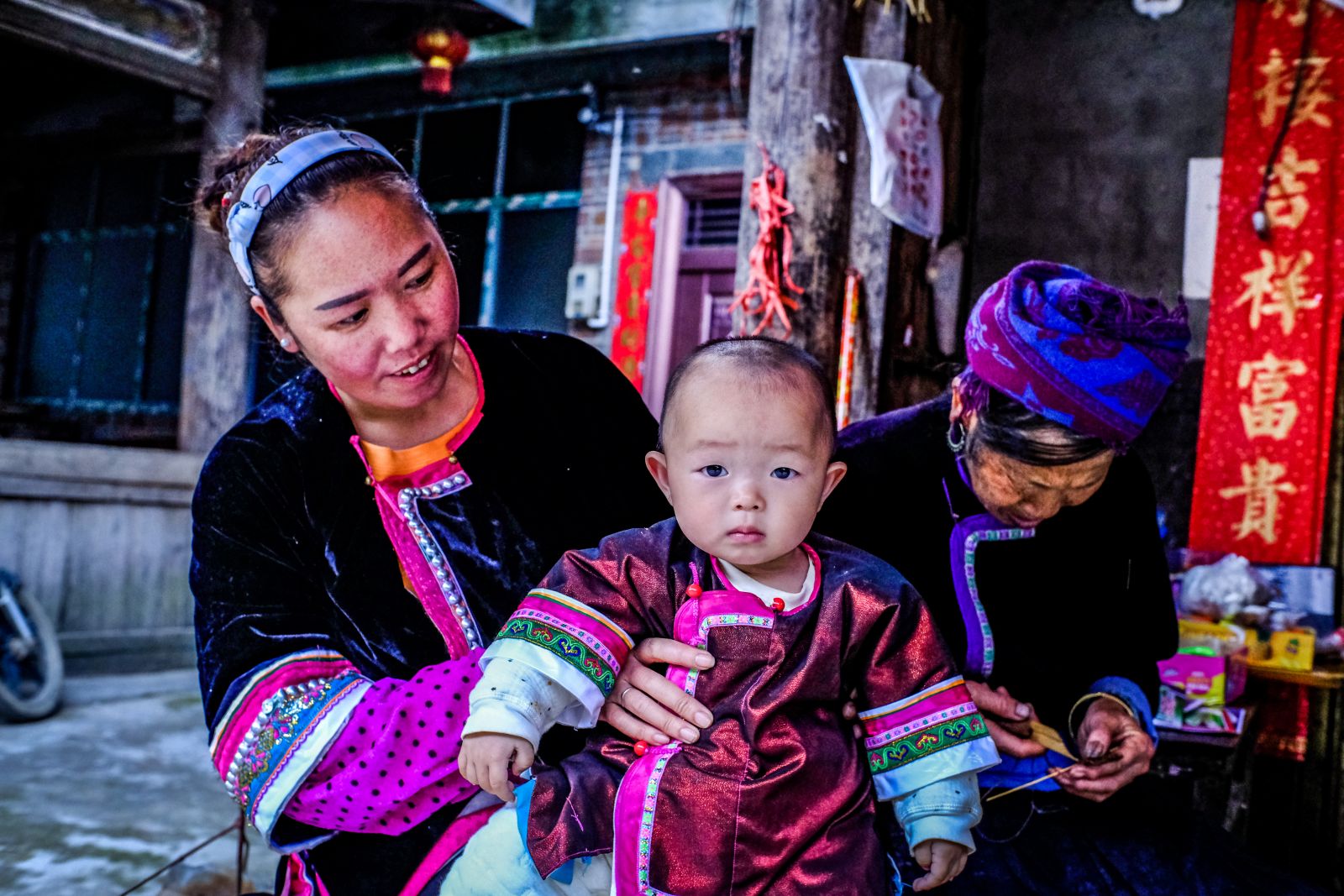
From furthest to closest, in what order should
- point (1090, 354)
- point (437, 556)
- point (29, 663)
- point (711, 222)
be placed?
point (711, 222) → point (29, 663) → point (1090, 354) → point (437, 556)

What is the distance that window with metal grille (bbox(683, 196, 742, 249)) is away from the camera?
27.7 ft

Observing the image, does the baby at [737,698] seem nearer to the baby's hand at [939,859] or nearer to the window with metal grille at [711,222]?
the baby's hand at [939,859]

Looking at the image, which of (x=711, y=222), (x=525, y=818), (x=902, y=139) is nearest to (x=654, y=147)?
(x=711, y=222)

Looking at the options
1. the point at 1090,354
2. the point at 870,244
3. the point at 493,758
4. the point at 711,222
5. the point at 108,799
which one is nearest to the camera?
the point at 493,758

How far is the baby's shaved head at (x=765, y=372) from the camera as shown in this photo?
1756 mm

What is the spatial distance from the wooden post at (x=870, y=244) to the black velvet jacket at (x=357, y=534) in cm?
256

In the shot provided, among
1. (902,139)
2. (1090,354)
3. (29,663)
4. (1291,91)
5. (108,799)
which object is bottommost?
(108,799)

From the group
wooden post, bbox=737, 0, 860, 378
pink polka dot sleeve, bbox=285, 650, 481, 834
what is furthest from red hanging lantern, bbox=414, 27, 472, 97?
pink polka dot sleeve, bbox=285, 650, 481, 834

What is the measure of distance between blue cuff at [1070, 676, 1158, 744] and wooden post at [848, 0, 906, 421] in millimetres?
2176

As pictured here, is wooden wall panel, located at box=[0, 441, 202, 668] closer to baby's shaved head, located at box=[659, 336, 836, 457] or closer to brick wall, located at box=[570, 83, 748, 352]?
brick wall, located at box=[570, 83, 748, 352]

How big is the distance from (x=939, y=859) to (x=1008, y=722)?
2.73 ft

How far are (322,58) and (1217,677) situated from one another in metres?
9.42

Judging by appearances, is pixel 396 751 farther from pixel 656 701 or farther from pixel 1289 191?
pixel 1289 191

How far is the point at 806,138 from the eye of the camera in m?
4.07
